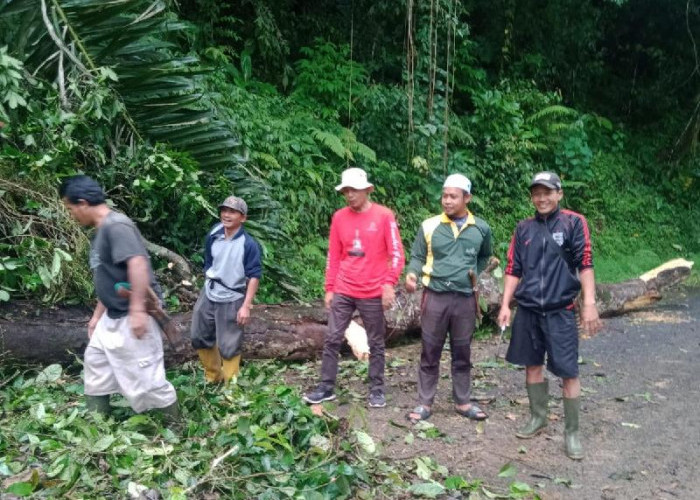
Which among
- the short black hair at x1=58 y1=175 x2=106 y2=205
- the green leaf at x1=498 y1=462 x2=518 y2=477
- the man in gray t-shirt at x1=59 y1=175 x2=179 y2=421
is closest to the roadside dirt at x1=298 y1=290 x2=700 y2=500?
the green leaf at x1=498 y1=462 x2=518 y2=477

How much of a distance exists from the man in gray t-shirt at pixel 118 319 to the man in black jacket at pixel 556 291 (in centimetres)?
261

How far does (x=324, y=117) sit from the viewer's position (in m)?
12.2

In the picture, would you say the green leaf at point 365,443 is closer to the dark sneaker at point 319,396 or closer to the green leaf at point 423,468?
the green leaf at point 423,468

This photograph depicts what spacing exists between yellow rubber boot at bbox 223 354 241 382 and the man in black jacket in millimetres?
2269

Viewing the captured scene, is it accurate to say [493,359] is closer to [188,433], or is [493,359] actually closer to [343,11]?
[188,433]

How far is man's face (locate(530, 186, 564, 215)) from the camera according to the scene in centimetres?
520

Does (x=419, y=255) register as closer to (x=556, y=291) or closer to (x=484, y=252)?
(x=484, y=252)

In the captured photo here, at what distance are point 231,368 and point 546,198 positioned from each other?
9.30 ft

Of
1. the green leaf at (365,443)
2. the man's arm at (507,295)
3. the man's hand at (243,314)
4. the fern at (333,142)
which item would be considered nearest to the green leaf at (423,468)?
the green leaf at (365,443)

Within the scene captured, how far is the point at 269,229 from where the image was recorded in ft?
26.0

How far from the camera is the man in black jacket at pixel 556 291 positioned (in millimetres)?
5172

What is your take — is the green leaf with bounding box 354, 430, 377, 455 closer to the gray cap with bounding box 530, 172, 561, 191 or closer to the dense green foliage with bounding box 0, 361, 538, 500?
the dense green foliage with bounding box 0, 361, 538, 500

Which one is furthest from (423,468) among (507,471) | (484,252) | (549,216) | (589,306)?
(549,216)

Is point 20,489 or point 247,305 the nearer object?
point 20,489
